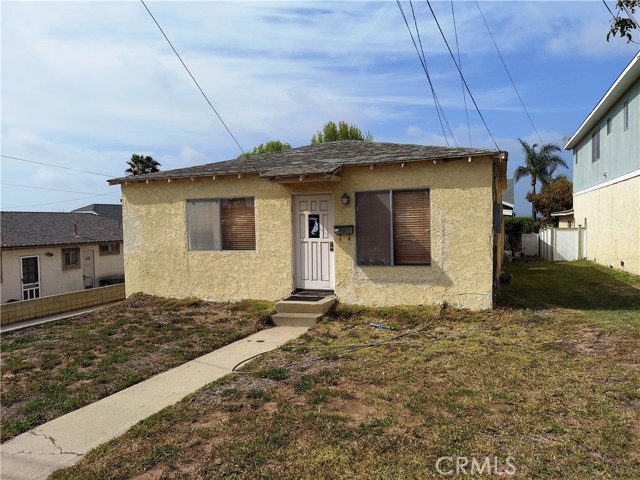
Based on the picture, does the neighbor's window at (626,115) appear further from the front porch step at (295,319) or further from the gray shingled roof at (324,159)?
the front porch step at (295,319)

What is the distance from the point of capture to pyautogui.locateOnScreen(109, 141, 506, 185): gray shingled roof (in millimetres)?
8211

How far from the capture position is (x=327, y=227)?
922 centimetres

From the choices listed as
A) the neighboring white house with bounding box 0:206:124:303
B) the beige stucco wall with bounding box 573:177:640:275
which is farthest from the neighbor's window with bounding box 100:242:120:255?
the beige stucco wall with bounding box 573:177:640:275

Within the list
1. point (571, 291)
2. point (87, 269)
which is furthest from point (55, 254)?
point (571, 291)

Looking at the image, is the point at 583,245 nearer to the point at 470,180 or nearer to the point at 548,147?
the point at 470,180

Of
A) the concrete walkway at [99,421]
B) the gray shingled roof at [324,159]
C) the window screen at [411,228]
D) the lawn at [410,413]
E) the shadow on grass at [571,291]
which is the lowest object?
the concrete walkway at [99,421]

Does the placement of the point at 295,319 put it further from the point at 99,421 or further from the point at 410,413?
the point at 410,413

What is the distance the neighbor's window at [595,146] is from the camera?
61.1ft

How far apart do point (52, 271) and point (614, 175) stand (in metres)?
25.2

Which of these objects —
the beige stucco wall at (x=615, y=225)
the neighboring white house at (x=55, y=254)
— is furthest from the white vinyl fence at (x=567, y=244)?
the neighboring white house at (x=55, y=254)

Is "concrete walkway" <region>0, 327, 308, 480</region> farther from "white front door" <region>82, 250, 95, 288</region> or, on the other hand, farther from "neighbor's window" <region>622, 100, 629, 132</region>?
"white front door" <region>82, 250, 95, 288</region>

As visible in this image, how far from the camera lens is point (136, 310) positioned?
385 inches

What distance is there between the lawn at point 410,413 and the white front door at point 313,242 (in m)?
2.55

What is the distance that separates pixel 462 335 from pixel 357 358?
1972 millimetres
